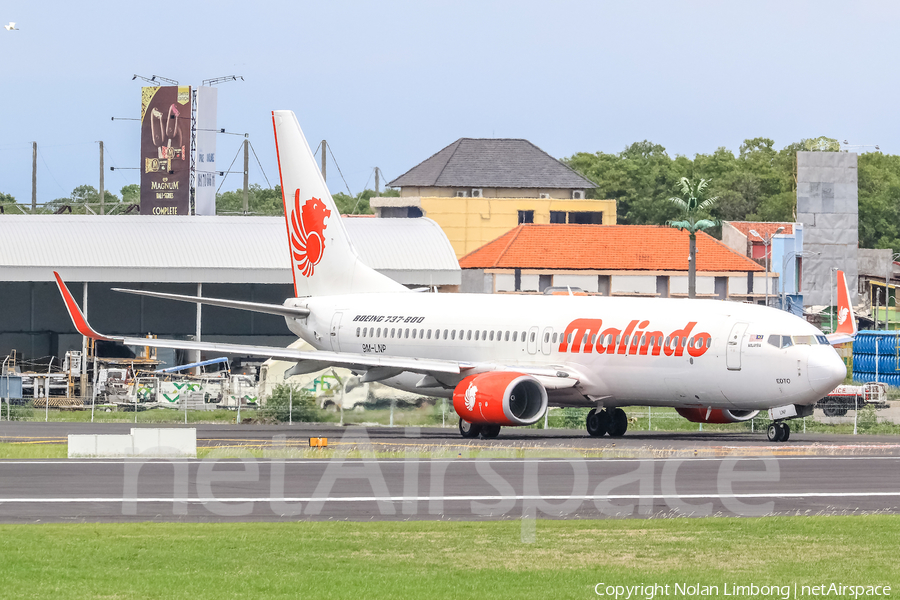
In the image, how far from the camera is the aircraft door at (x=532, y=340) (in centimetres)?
4056

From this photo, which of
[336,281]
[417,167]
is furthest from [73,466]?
[417,167]

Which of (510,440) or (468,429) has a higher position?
(468,429)

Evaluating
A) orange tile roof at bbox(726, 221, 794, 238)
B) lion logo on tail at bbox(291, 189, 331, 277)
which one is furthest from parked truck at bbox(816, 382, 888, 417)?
orange tile roof at bbox(726, 221, 794, 238)

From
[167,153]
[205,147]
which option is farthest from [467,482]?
→ [167,153]

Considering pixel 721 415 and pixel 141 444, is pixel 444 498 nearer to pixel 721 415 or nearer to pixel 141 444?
pixel 141 444

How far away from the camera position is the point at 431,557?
16.5 metres

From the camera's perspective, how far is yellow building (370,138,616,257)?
12700 centimetres

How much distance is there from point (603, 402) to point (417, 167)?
108 meters

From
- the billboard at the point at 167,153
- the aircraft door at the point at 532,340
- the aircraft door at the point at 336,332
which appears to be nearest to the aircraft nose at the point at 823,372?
the aircraft door at the point at 532,340

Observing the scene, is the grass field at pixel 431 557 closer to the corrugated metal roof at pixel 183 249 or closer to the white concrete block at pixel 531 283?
the corrugated metal roof at pixel 183 249

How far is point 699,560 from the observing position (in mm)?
16359

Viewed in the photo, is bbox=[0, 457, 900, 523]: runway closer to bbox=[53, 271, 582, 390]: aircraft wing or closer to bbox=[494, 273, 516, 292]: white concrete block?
bbox=[53, 271, 582, 390]: aircraft wing

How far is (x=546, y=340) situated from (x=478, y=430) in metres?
3.13

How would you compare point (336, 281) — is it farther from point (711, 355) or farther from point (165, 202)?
point (165, 202)
